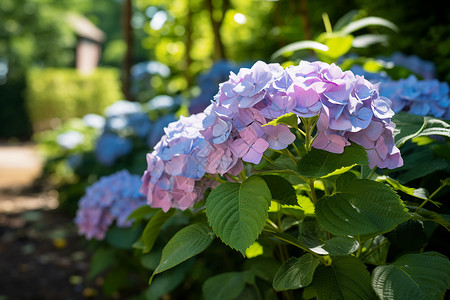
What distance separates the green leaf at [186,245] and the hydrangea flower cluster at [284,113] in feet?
0.42

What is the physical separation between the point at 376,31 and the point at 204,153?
2.73 m

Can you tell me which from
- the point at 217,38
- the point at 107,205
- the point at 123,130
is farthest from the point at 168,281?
the point at 217,38

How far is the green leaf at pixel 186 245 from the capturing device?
0.94 meters

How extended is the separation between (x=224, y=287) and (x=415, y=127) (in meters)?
0.68

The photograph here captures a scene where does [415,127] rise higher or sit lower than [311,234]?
higher

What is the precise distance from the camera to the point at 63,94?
17.5 metres

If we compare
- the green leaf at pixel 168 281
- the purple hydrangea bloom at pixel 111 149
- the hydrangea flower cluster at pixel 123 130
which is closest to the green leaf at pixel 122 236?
the green leaf at pixel 168 281

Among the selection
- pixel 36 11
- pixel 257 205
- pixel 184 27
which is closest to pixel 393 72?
pixel 257 205

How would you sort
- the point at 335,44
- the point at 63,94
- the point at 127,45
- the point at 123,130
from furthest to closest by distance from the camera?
1. the point at 63,94
2. the point at 127,45
3. the point at 123,130
4. the point at 335,44

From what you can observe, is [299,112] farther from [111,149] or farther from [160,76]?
[160,76]

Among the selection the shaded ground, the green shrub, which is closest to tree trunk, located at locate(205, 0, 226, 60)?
the shaded ground

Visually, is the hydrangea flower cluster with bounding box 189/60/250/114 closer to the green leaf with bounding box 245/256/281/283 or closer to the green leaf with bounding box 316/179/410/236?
the green leaf with bounding box 245/256/281/283

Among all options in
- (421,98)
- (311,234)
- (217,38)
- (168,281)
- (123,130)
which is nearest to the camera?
(311,234)

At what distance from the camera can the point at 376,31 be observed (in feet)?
10.8
